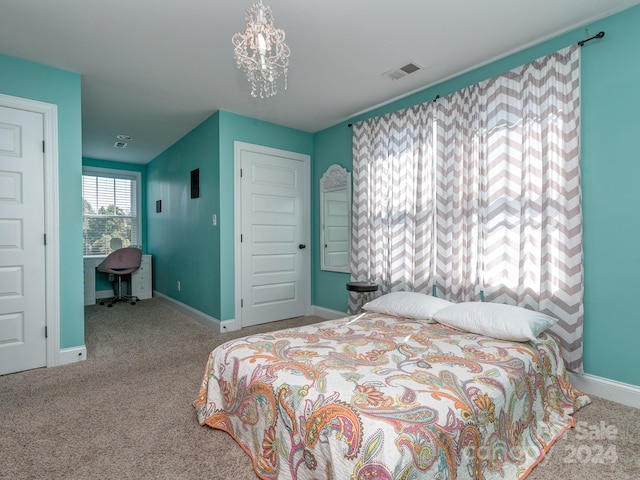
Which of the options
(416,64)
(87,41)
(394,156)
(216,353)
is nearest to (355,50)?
(416,64)

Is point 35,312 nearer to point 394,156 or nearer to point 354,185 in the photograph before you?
point 354,185

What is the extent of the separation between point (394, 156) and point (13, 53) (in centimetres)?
329

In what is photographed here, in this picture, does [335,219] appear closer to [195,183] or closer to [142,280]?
[195,183]

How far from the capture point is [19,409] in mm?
2080

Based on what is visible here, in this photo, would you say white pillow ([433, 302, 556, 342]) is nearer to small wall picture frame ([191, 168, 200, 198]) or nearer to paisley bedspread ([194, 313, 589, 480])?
paisley bedspread ([194, 313, 589, 480])

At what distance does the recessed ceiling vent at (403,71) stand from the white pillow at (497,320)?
1.98 meters

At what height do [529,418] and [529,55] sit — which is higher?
[529,55]

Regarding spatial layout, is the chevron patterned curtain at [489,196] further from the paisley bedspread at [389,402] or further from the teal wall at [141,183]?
the teal wall at [141,183]

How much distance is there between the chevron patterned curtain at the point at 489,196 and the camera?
2.30m

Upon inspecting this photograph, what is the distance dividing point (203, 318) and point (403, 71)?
11.5 ft

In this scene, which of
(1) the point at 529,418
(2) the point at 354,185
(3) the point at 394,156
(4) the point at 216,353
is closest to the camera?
(1) the point at 529,418

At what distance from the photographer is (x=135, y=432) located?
6.01 feet

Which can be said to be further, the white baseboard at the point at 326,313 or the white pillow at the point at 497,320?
the white baseboard at the point at 326,313


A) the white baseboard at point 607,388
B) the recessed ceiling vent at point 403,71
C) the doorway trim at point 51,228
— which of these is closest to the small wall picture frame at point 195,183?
the doorway trim at point 51,228
